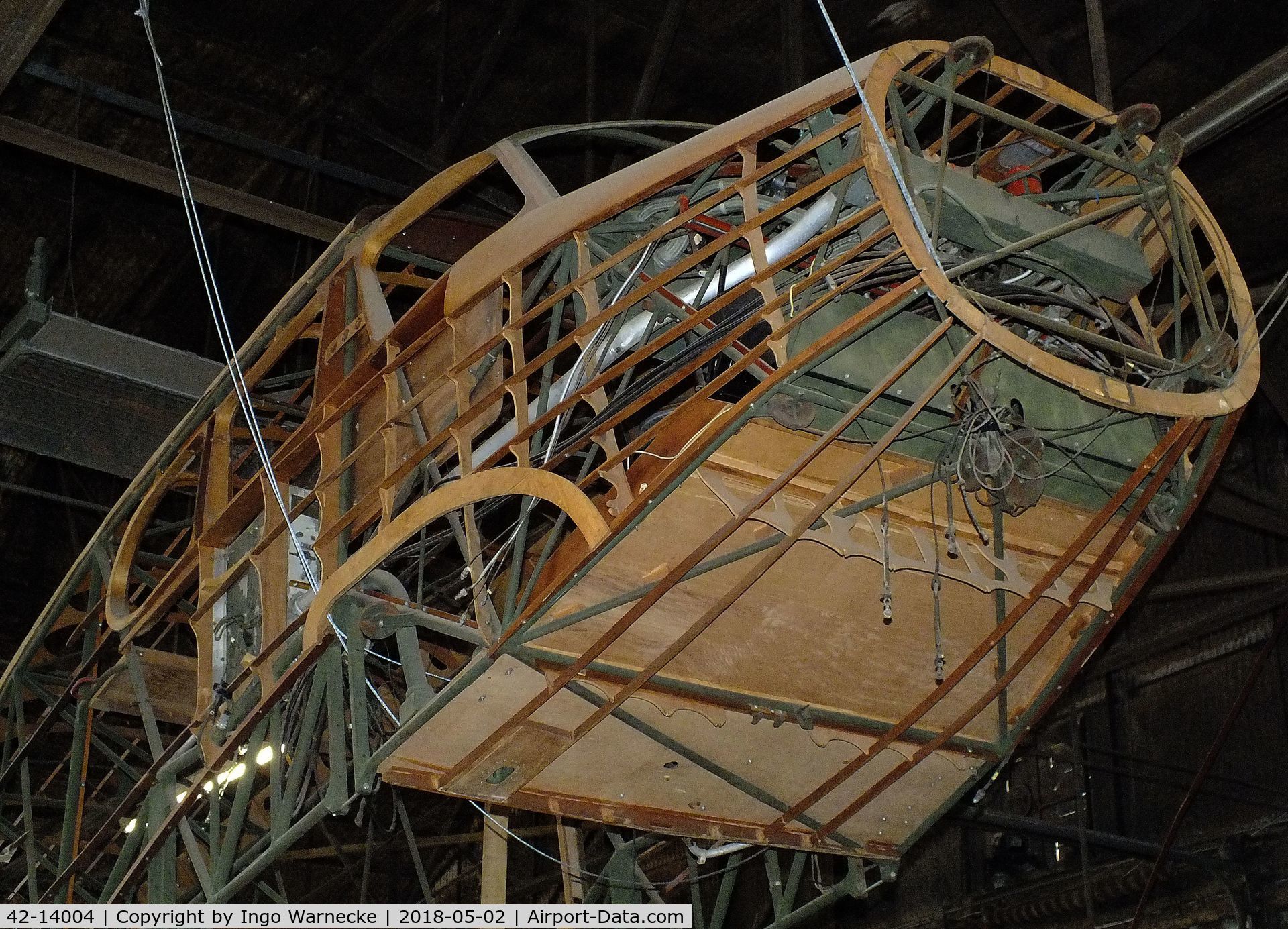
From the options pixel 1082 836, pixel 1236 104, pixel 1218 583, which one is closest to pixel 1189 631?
pixel 1218 583

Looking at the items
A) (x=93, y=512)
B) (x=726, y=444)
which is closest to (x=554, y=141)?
(x=726, y=444)

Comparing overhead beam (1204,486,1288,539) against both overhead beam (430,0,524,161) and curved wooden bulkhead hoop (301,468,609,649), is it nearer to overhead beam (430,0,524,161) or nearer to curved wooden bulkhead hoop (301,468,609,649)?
overhead beam (430,0,524,161)

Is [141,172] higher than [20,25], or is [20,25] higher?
[141,172]

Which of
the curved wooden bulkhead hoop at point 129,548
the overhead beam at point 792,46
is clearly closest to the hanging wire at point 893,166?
the overhead beam at point 792,46

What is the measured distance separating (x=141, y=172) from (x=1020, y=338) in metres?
7.74

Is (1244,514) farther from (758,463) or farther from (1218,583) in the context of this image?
(758,463)

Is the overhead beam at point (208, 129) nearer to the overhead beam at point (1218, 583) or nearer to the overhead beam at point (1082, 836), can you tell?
the overhead beam at point (1218, 583)

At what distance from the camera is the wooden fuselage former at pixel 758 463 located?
251 inches

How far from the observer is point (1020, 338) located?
6031 millimetres

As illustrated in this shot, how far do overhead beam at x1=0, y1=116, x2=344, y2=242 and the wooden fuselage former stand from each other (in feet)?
9.77

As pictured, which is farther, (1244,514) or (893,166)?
(1244,514)

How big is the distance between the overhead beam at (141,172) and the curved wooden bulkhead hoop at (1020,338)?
18.7ft

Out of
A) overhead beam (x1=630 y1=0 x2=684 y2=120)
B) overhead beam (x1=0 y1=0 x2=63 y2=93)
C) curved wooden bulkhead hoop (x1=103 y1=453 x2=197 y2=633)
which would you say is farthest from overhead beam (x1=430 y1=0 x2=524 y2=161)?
curved wooden bulkhead hoop (x1=103 y1=453 x2=197 y2=633)

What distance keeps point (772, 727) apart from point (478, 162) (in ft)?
11.0
